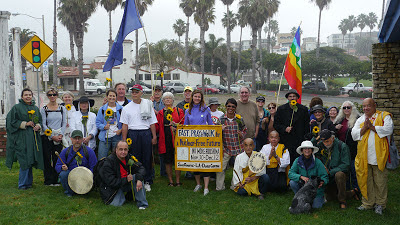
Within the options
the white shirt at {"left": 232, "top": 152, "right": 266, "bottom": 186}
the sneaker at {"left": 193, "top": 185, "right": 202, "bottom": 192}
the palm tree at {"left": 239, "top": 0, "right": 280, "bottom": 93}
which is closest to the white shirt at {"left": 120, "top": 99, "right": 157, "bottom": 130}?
the sneaker at {"left": 193, "top": 185, "right": 202, "bottom": 192}

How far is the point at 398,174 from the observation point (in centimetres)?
841

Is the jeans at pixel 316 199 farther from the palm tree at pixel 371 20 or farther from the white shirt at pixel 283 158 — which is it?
the palm tree at pixel 371 20

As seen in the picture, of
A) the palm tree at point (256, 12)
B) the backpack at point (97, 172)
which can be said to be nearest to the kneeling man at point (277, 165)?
the backpack at point (97, 172)

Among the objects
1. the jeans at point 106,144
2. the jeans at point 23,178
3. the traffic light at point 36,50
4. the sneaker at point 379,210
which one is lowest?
the sneaker at point 379,210

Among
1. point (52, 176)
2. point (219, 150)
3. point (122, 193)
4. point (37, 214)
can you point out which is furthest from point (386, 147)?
point (52, 176)

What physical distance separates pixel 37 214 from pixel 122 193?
52.7 inches

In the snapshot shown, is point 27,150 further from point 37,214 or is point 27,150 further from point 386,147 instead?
point 386,147

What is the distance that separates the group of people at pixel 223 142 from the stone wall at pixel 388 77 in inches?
84.9

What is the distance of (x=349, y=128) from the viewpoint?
22.1 feet

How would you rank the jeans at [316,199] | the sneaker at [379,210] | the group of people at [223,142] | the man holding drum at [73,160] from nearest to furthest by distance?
1. the sneaker at [379,210]
2. the group of people at [223,142]
3. the jeans at [316,199]
4. the man holding drum at [73,160]

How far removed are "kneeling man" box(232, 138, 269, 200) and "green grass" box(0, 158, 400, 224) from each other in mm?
152

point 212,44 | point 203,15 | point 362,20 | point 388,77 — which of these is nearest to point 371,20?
point 362,20

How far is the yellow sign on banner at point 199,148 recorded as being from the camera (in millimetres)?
7250

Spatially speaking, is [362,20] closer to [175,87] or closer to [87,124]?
[175,87]
